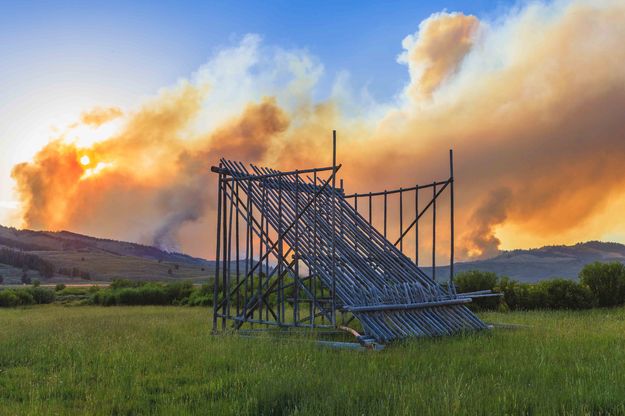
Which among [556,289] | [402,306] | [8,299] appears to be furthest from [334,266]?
[8,299]

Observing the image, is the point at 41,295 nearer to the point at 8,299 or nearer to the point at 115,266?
the point at 8,299

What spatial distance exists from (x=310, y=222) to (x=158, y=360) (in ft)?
16.3

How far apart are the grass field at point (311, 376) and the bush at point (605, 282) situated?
809 centimetres

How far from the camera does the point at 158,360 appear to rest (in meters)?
8.10

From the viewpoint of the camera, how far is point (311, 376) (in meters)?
6.43

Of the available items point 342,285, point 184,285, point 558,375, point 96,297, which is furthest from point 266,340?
point 96,297

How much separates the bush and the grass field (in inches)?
319

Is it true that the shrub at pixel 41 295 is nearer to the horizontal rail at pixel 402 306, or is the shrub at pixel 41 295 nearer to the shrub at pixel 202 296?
the shrub at pixel 202 296

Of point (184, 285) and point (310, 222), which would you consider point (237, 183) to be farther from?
point (184, 285)

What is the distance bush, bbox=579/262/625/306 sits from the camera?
18.0m

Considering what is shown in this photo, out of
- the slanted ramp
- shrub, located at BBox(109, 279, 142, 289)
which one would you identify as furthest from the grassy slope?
the slanted ramp

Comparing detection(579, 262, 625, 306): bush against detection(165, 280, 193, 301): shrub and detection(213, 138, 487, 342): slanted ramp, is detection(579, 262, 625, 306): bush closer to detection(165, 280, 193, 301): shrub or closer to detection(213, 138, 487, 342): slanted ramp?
detection(213, 138, 487, 342): slanted ramp

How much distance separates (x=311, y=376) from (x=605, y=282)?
14977 mm

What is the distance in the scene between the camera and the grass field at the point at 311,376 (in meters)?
5.41
